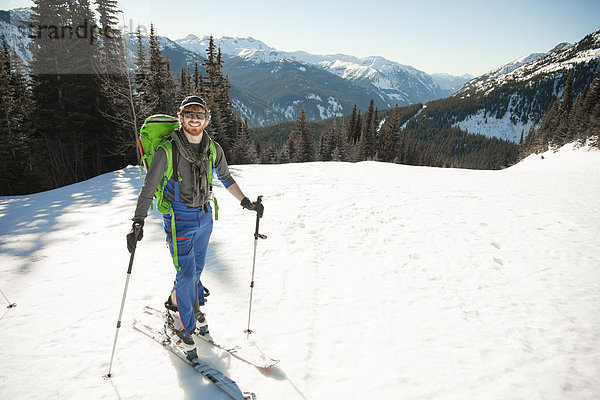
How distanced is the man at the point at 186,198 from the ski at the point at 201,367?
180 millimetres

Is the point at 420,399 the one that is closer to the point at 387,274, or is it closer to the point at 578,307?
the point at 387,274

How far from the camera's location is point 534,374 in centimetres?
335

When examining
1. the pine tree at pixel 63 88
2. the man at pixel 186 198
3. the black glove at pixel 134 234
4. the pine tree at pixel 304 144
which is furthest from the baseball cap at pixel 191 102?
the pine tree at pixel 304 144

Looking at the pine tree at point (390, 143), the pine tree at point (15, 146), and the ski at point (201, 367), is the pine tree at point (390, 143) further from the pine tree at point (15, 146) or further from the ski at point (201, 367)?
the ski at point (201, 367)

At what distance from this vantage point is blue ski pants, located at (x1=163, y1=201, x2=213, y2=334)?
10.9ft

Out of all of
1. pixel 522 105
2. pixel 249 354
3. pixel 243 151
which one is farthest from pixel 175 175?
pixel 522 105

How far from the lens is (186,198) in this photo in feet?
10.9

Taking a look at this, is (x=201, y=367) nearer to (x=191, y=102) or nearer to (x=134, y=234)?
(x=134, y=234)

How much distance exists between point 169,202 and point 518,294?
20.1 ft

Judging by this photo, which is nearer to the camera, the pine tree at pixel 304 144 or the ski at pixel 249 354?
the ski at pixel 249 354

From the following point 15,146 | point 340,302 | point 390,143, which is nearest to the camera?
point 340,302

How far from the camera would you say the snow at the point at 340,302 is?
10.7 ft

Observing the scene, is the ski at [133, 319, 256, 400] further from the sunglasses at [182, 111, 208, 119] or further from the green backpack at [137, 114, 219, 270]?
the sunglasses at [182, 111, 208, 119]

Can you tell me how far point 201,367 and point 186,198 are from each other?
81.5 inches
